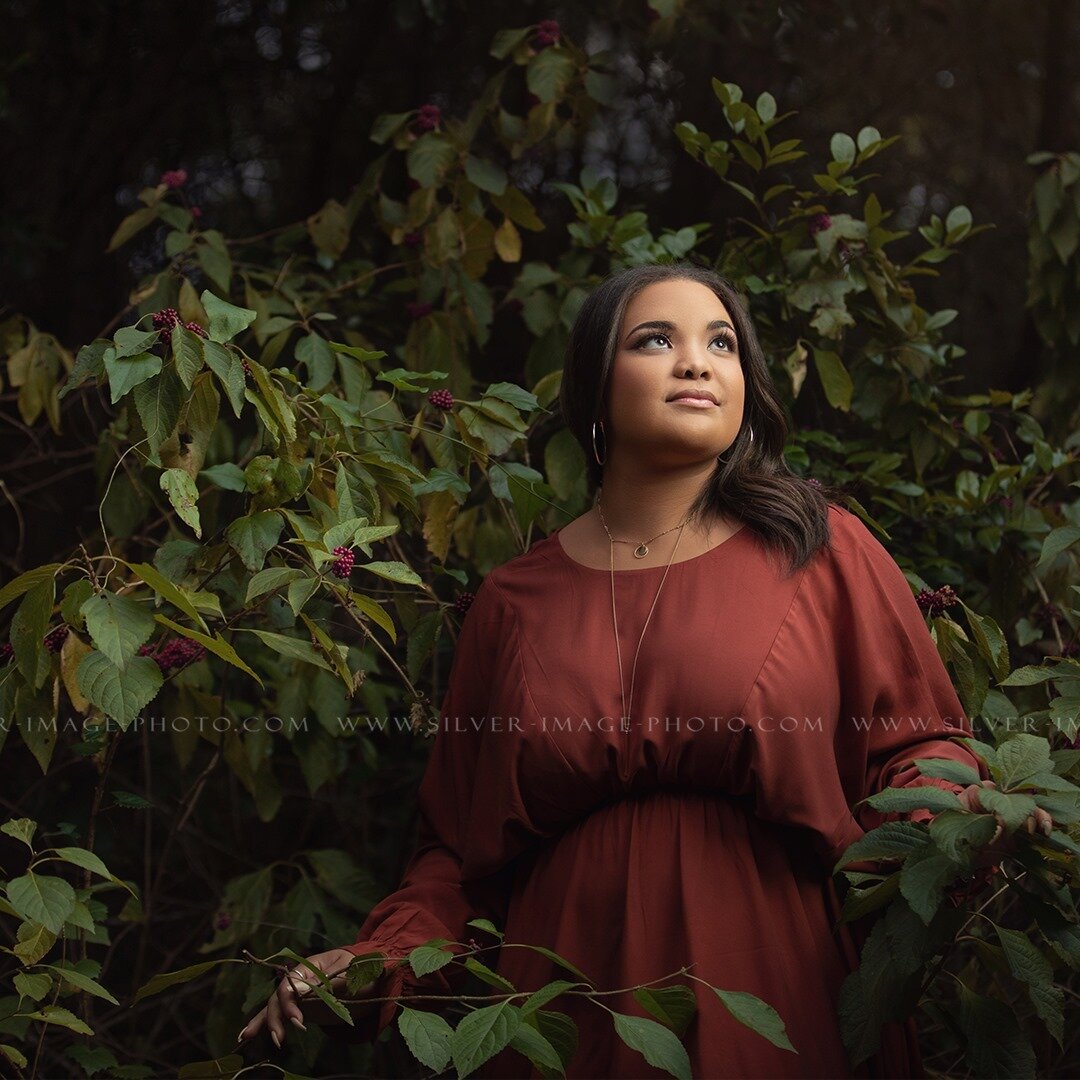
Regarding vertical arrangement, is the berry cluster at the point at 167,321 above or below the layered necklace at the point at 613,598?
above

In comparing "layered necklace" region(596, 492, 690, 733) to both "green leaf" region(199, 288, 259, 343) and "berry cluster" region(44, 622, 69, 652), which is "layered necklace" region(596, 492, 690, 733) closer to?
"green leaf" region(199, 288, 259, 343)

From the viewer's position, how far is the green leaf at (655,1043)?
49.1 inches

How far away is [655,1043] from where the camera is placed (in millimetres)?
1259

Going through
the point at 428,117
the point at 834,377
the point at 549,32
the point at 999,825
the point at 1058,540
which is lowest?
the point at 999,825

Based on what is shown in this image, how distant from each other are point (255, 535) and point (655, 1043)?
0.66m

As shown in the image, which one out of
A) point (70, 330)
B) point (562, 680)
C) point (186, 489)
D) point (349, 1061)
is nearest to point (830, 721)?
point (562, 680)

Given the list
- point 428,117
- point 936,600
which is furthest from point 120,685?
point 428,117

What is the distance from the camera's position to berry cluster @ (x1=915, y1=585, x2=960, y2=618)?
180cm

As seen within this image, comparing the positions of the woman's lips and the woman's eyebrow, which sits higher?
the woman's eyebrow

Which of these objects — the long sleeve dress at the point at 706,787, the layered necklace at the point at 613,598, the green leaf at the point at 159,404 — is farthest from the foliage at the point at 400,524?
the layered necklace at the point at 613,598

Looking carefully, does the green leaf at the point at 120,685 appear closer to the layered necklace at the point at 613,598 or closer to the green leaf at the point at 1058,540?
the layered necklace at the point at 613,598

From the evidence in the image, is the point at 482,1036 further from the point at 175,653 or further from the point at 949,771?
the point at 175,653

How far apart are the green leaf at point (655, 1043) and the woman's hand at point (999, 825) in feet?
1.09

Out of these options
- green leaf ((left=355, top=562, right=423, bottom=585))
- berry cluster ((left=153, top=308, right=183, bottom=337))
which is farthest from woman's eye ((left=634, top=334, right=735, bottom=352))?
berry cluster ((left=153, top=308, right=183, bottom=337))
